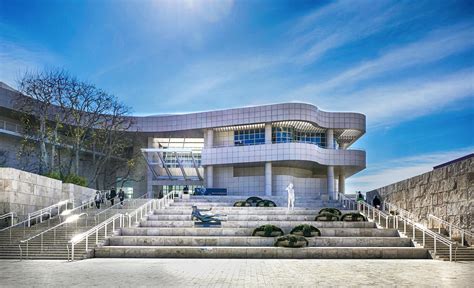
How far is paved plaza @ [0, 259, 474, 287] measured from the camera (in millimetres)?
12641

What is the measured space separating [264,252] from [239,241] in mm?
2402

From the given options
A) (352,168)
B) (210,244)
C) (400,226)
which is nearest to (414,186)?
(400,226)

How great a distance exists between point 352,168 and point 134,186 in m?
28.6

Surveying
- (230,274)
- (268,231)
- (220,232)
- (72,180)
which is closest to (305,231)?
(268,231)

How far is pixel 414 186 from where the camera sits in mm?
27328

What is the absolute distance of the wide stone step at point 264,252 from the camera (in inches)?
813

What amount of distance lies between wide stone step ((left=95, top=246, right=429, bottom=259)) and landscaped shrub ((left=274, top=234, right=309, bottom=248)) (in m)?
0.58

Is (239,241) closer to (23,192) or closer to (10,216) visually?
(10,216)

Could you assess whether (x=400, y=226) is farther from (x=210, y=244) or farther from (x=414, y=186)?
(x=210, y=244)

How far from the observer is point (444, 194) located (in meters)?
23.3

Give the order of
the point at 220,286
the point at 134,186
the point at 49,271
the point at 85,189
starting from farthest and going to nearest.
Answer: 1. the point at 134,186
2. the point at 85,189
3. the point at 49,271
4. the point at 220,286

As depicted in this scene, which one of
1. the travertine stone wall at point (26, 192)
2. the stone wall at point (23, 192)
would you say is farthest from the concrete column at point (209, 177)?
the stone wall at point (23, 192)

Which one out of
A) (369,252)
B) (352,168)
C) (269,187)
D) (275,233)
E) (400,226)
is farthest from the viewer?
(352,168)

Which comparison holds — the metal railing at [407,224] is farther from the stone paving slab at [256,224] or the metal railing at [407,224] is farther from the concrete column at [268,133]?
the concrete column at [268,133]
